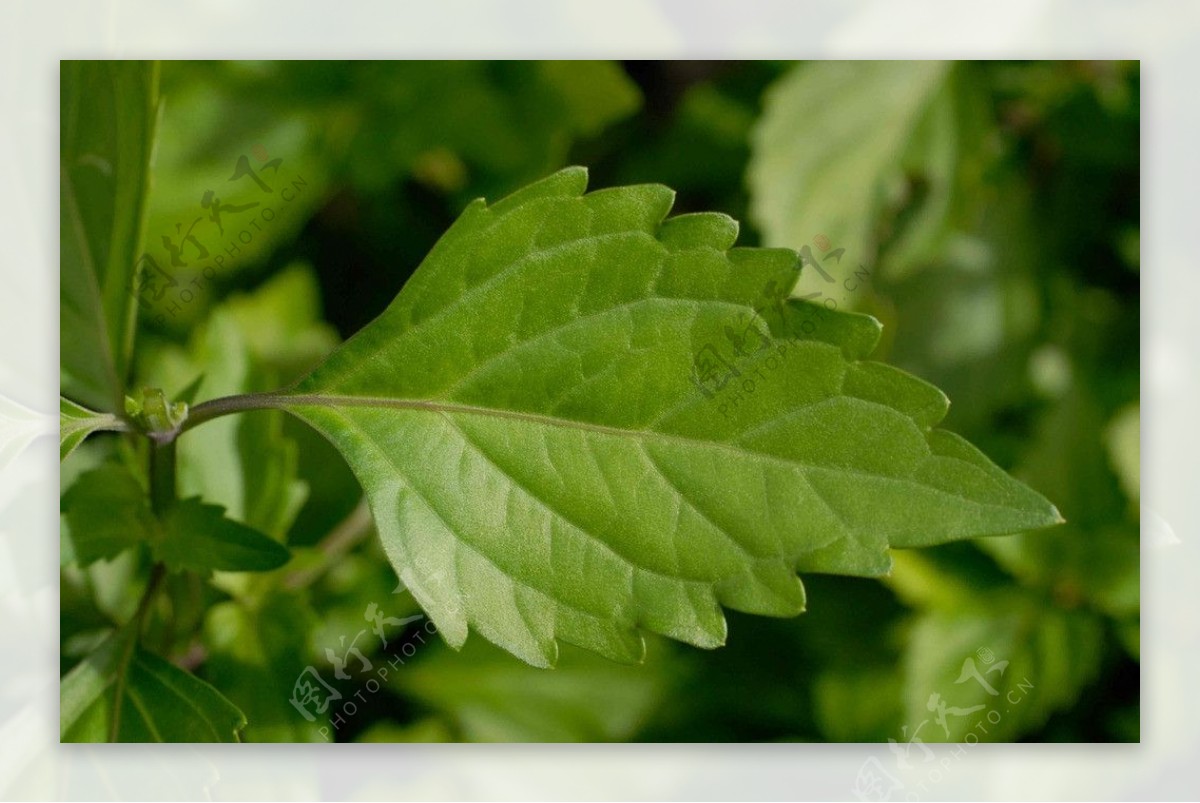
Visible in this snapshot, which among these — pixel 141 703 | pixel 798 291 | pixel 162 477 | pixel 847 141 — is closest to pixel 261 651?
pixel 141 703

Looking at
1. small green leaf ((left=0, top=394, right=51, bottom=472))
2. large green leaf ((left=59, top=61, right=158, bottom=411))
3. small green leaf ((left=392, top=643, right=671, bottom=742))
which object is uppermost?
large green leaf ((left=59, top=61, right=158, bottom=411))

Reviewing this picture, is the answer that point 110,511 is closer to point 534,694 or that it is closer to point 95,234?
point 95,234

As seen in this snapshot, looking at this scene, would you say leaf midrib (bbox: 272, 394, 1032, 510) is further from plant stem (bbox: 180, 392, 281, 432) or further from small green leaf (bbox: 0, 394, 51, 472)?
small green leaf (bbox: 0, 394, 51, 472)

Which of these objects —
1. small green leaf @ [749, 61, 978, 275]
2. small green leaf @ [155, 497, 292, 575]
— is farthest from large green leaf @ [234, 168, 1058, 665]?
small green leaf @ [749, 61, 978, 275]

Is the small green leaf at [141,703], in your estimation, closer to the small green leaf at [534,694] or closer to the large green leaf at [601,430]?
the large green leaf at [601,430]

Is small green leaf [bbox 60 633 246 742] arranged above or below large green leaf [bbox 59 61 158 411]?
below

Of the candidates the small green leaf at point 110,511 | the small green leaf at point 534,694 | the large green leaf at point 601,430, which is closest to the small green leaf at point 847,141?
the large green leaf at point 601,430

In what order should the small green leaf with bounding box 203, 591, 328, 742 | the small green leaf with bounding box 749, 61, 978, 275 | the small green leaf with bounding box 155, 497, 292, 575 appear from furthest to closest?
the small green leaf with bounding box 749, 61, 978, 275, the small green leaf with bounding box 203, 591, 328, 742, the small green leaf with bounding box 155, 497, 292, 575
